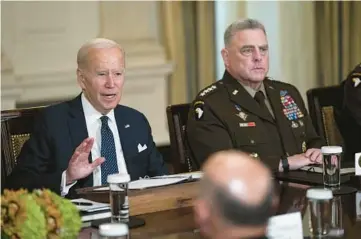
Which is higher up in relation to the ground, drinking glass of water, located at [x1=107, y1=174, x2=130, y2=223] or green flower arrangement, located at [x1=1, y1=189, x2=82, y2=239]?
green flower arrangement, located at [x1=1, y1=189, x2=82, y2=239]

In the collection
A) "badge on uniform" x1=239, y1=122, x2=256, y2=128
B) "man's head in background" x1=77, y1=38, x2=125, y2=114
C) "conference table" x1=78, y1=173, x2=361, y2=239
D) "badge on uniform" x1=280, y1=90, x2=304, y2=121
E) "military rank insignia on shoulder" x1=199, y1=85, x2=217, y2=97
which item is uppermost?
"man's head in background" x1=77, y1=38, x2=125, y2=114

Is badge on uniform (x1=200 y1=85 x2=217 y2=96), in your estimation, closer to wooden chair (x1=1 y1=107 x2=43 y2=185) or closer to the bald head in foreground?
wooden chair (x1=1 y1=107 x2=43 y2=185)

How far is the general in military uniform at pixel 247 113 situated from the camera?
3.54 meters

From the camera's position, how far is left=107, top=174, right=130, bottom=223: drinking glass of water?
8.02ft

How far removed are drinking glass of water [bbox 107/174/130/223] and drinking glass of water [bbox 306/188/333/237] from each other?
1.71 feet

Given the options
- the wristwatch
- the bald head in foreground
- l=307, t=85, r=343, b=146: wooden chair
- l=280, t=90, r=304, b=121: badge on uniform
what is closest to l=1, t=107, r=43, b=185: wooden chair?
the wristwatch

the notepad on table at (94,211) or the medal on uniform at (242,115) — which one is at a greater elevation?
the medal on uniform at (242,115)

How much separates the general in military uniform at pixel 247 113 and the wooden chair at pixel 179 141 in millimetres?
35

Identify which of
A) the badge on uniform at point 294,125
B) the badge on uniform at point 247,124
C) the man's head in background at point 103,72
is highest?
the man's head in background at point 103,72

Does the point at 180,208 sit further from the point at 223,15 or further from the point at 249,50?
the point at 223,15

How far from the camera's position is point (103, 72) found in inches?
130

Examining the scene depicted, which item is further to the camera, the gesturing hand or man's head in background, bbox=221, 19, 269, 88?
man's head in background, bbox=221, 19, 269, 88

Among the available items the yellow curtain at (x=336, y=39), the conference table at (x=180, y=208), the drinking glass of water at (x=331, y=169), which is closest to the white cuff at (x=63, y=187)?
the conference table at (x=180, y=208)

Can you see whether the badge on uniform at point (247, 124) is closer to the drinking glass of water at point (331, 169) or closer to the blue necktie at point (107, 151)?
the blue necktie at point (107, 151)
